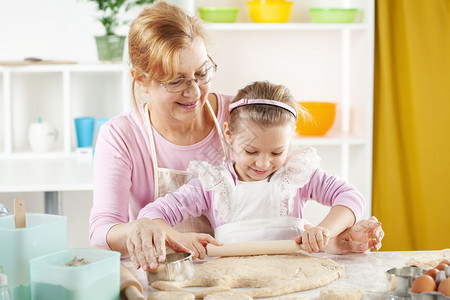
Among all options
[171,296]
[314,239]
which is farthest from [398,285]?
[171,296]

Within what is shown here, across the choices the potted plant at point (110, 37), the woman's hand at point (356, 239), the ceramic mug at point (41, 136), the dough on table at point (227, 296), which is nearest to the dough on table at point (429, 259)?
the woman's hand at point (356, 239)

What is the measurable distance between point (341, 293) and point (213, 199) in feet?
1.79

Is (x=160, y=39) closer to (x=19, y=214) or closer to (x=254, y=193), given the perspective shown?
(x=254, y=193)

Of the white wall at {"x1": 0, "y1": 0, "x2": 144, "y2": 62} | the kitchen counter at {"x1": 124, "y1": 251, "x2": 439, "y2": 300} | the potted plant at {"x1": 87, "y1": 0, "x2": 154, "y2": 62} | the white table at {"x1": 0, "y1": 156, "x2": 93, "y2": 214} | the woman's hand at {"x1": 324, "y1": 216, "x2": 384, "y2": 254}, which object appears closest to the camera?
the kitchen counter at {"x1": 124, "y1": 251, "x2": 439, "y2": 300}

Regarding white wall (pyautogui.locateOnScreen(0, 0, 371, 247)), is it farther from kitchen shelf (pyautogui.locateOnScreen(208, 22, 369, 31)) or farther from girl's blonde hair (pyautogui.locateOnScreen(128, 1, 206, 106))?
girl's blonde hair (pyautogui.locateOnScreen(128, 1, 206, 106))

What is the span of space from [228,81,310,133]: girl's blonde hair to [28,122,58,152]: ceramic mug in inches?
77.1

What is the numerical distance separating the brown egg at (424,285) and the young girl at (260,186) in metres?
0.42

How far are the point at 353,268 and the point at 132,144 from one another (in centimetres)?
73

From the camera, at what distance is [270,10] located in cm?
294

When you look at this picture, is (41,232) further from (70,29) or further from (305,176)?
(70,29)

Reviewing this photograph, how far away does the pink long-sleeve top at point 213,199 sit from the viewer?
1502 mm

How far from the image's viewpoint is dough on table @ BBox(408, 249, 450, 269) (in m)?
1.29

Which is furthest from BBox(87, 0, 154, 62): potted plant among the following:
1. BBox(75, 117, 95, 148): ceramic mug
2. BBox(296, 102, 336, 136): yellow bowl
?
BBox(296, 102, 336, 136): yellow bowl

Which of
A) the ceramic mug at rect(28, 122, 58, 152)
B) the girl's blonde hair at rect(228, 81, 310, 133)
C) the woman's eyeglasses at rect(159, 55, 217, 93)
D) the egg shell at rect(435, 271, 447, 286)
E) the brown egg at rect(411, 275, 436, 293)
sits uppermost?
the woman's eyeglasses at rect(159, 55, 217, 93)
